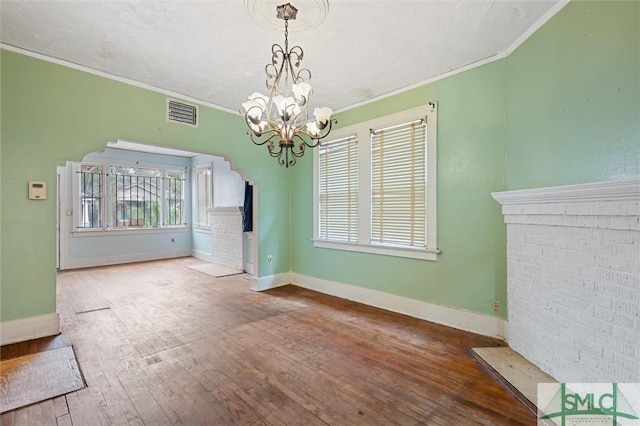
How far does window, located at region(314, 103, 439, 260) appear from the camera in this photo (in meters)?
3.28

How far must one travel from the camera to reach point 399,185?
3506 mm

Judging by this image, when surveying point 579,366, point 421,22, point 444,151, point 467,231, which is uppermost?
point 421,22

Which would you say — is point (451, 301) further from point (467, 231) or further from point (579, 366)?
point (579, 366)

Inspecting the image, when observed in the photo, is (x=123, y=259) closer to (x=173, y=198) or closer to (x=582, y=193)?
(x=173, y=198)

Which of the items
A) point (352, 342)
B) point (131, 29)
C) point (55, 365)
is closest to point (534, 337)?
point (352, 342)

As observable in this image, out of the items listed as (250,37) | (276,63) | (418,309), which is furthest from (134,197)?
(418,309)

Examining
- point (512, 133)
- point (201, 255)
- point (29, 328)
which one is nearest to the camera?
point (512, 133)

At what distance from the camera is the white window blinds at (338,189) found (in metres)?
4.02

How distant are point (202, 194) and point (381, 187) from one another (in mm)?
5657

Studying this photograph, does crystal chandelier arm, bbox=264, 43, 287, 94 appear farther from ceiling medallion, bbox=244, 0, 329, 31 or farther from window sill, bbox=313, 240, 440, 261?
window sill, bbox=313, 240, 440, 261

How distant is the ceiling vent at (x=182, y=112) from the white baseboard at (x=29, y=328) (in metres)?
2.53

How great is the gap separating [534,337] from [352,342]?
1.50 m

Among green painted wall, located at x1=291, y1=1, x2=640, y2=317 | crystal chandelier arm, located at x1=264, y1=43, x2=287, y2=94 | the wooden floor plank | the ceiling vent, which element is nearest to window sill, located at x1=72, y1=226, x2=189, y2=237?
the ceiling vent

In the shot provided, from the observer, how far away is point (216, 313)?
11.5 ft
